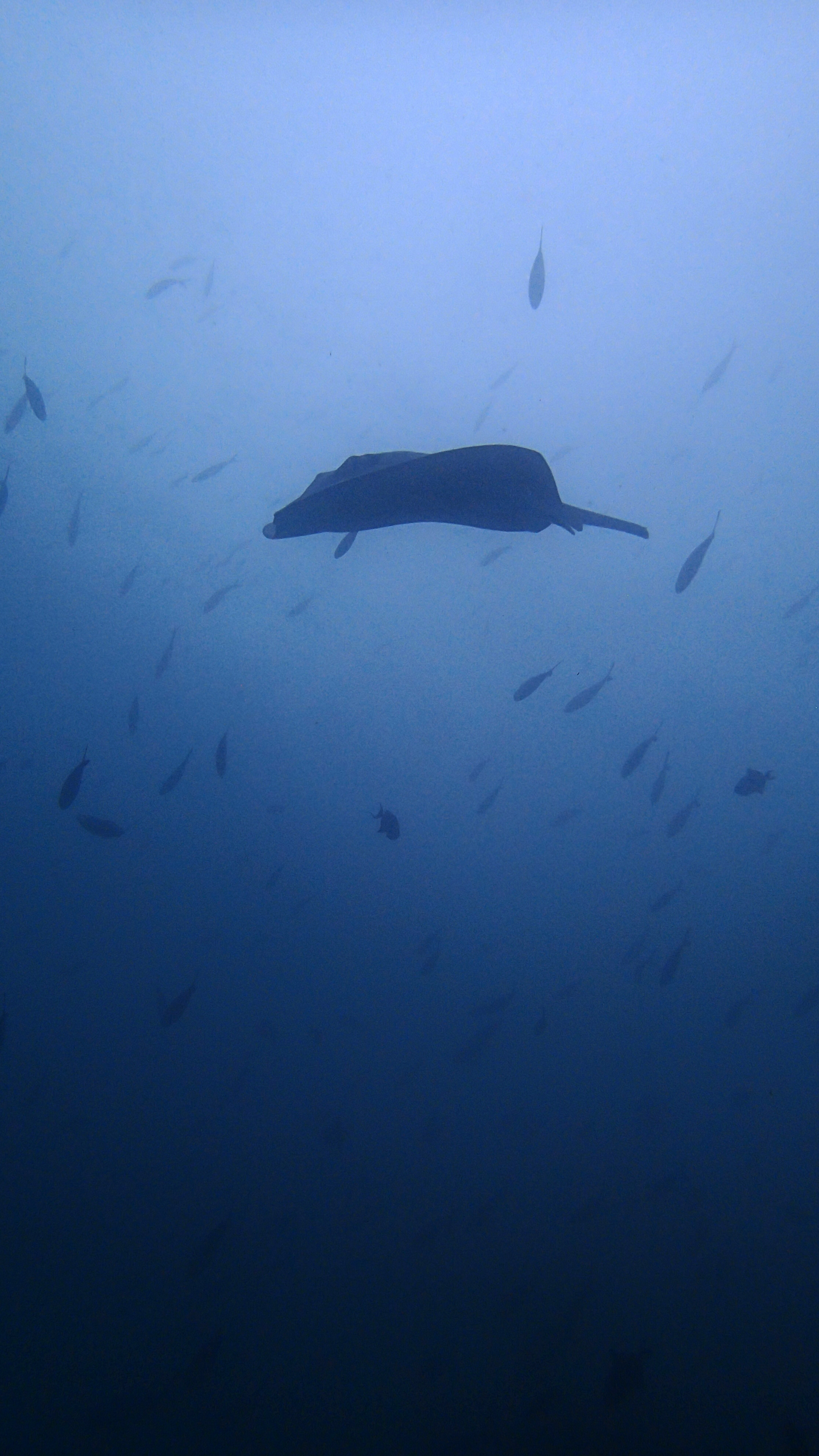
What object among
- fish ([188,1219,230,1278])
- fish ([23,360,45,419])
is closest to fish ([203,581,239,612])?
fish ([23,360,45,419])

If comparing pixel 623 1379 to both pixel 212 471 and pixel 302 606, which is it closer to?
pixel 302 606

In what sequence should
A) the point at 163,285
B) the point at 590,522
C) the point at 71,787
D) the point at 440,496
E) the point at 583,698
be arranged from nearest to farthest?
the point at 440,496 → the point at 590,522 → the point at 71,787 → the point at 583,698 → the point at 163,285

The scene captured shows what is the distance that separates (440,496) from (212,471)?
2.18 meters

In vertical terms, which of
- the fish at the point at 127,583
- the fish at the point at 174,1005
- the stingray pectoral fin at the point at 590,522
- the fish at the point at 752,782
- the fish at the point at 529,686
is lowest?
the fish at the point at 174,1005

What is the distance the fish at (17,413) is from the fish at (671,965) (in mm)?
4456

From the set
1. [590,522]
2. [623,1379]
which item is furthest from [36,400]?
[623,1379]

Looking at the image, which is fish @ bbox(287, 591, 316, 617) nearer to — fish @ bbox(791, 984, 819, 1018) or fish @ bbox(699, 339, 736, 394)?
fish @ bbox(699, 339, 736, 394)

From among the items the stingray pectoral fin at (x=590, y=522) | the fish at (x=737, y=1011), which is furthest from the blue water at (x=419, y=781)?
the stingray pectoral fin at (x=590, y=522)

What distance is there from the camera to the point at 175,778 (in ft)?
10.5

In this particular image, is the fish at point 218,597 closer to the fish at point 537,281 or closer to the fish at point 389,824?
the fish at point 389,824

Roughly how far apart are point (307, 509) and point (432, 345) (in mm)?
2445

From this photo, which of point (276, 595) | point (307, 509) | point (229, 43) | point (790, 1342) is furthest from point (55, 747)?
point (790, 1342)

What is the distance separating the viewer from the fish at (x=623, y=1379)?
303cm

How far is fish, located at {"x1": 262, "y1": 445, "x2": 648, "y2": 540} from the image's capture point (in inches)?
72.7
